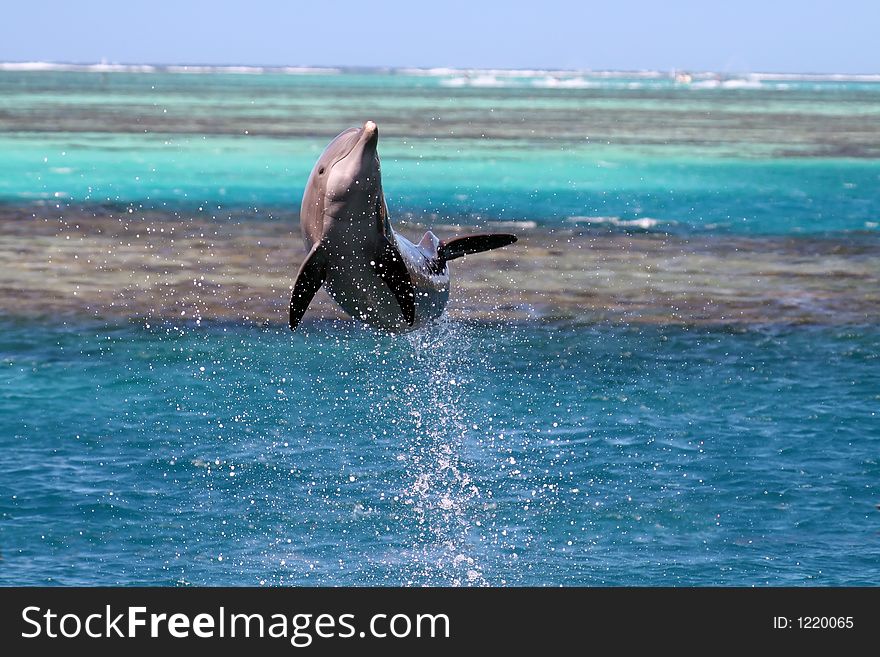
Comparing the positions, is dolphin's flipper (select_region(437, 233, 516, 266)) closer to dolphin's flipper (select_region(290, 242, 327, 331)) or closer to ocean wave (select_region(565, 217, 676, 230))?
dolphin's flipper (select_region(290, 242, 327, 331))

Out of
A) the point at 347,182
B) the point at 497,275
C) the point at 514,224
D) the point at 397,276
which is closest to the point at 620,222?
the point at 514,224

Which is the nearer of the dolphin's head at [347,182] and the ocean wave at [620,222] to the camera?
the dolphin's head at [347,182]

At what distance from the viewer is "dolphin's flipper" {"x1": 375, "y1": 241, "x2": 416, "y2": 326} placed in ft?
46.1

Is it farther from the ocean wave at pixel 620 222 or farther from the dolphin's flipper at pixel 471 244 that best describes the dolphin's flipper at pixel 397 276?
the ocean wave at pixel 620 222

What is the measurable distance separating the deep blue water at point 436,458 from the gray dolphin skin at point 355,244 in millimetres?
2423

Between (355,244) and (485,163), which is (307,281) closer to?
(355,244)

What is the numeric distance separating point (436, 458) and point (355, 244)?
4.14 m

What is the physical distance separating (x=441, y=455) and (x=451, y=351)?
635 centimetres

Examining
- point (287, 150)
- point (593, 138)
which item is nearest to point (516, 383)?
point (287, 150)

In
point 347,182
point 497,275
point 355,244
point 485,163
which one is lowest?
point 485,163

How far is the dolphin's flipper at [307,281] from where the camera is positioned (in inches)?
533

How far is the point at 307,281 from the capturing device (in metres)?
13.6

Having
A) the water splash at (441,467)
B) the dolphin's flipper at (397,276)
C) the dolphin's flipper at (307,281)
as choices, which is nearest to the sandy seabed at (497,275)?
the water splash at (441,467)
